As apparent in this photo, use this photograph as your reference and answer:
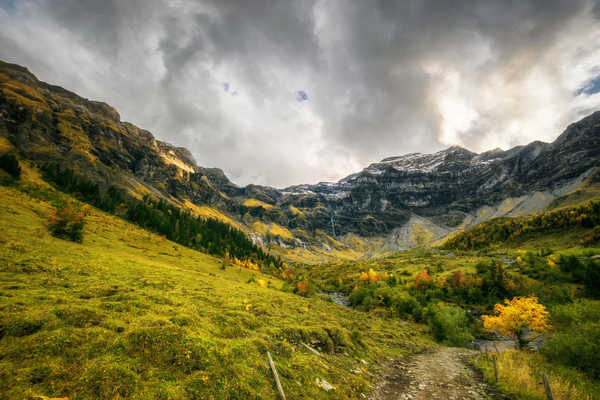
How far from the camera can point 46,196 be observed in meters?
54.0

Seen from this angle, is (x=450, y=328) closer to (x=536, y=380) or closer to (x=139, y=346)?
(x=536, y=380)

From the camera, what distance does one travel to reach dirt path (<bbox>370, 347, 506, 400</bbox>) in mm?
13383

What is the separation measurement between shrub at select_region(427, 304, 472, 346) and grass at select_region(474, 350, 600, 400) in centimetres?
1667

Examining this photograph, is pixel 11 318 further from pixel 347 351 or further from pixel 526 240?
pixel 526 240

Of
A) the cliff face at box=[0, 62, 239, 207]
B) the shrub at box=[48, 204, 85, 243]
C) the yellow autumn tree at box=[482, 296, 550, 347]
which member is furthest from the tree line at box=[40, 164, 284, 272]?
the yellow autumn tree at box=[482, 296, 550, 347]

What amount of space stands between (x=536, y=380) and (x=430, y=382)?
6.55m

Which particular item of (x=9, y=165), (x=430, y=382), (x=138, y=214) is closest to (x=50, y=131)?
(x=138, y=214)

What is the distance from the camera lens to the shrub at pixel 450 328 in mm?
34125

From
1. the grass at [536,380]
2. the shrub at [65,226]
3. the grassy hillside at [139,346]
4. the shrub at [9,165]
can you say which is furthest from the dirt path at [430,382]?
the shrub at [9,165]

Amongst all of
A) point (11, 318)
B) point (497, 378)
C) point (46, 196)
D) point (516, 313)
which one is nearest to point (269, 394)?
point (11, 318)

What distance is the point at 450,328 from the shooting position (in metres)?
34.6

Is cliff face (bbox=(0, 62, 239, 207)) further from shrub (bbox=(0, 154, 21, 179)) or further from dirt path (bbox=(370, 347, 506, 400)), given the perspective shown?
dirt path (bbox=(370, 347, 506, 400))

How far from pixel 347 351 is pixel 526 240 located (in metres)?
140

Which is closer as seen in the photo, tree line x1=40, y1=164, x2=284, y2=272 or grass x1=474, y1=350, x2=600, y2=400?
grass x1=474, y1=350, x2=600, y2=400
